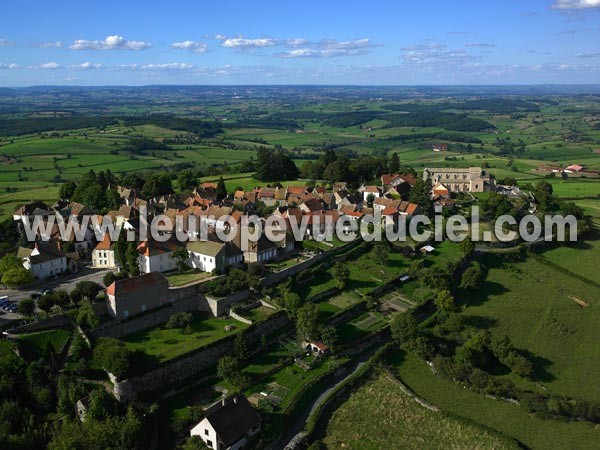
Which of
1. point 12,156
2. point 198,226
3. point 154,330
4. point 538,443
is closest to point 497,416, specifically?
point 538,443

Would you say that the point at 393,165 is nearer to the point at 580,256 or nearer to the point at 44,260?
the point at 580,256

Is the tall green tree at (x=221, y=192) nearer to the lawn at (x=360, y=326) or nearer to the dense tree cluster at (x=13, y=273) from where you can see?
the dense tree cluster at (x=13, y=273)

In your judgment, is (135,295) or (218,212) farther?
(218,212)

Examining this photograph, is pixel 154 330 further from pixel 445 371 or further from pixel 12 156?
pixel 12 156

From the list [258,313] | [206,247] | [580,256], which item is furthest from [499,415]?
[580,256]

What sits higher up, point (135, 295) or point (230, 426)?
point (135, 295)

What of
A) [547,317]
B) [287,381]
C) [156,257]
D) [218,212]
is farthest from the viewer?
[218,212]

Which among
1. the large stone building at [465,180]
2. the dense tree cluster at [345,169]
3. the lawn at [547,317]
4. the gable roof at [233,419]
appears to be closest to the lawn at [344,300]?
the lawn at [547,317]

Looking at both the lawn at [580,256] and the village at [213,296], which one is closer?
the village at [213,296]
